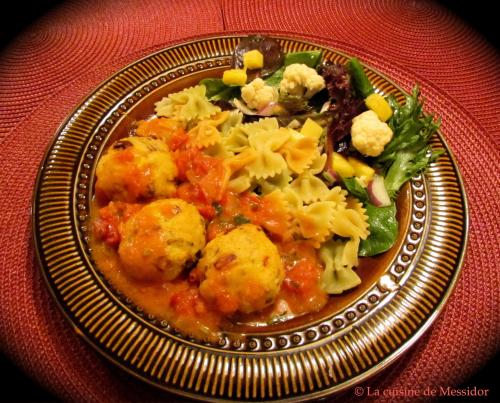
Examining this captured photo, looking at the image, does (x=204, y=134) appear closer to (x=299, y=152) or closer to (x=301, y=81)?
(x=299, y=152)

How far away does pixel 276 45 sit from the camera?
3.73 m

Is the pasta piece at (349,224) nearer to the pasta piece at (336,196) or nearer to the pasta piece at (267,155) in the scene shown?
the pasta piece at (336,196)

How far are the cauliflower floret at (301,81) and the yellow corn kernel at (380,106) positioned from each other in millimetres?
404

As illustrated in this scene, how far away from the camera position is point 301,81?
3.35m

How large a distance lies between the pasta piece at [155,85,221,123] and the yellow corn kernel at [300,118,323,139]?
0.78 metres

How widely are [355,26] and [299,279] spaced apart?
317cm

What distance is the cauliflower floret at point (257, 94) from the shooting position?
11.2 ft

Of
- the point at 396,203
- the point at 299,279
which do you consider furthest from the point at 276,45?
the point at 299,279

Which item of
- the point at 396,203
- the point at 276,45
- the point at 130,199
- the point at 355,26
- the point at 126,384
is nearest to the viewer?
the point at 126,384

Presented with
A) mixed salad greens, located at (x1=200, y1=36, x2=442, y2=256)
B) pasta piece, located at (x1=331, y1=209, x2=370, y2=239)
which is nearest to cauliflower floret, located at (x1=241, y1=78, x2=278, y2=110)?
mixed salad greens, located at (x1=200, y1=36, x2=442, y2=256)

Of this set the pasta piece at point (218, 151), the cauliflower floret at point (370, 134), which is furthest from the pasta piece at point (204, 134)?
the cauliflower floret at point (370, 134)

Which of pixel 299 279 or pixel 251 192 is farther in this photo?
pixel 251 192

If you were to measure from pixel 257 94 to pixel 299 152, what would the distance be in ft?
1.97

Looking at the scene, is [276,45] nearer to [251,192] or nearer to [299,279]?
[251,192]
